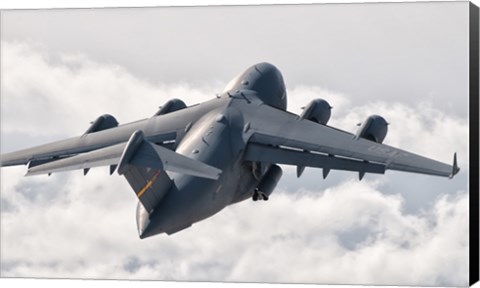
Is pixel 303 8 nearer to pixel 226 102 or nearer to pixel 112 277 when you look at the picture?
pixel 226 102

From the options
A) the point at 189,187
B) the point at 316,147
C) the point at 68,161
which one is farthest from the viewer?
the point at 316,147

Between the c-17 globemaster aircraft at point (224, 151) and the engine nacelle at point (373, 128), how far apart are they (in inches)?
1.1

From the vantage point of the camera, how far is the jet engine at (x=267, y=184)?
28323mm

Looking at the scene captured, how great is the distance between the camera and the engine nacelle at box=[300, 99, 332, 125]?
30.5 m

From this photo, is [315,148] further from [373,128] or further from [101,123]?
[101,123]

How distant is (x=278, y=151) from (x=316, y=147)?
1084 millimetres

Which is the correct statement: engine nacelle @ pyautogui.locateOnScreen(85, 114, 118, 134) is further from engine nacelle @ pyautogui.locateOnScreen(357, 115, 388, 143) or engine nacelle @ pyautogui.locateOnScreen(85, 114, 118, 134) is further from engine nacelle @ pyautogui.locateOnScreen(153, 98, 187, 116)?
engine nacelle @ pyautogui.locateOnScreen(357, 115, 388, 143)

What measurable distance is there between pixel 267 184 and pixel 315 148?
1.99 meters

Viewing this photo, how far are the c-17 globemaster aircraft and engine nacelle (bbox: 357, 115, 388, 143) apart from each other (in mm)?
28

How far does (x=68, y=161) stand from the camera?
73.3ft

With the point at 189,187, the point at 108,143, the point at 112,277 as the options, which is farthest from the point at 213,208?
the point at 108,143

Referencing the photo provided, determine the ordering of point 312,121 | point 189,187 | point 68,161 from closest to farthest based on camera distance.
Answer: point 68,161
point 189,187
point 312,121

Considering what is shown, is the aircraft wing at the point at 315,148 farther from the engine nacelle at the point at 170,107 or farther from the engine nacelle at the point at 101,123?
the engine nacelle at the point at 101,123

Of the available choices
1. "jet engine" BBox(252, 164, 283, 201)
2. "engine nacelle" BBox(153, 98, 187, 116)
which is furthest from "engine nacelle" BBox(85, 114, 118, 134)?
"jet engine" BBox(252, 164, 283, 201)
